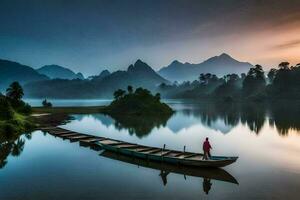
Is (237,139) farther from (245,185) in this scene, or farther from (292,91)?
(292,91)

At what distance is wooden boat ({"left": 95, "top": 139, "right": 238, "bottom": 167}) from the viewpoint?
79.2ft

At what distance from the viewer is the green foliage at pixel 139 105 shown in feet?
289

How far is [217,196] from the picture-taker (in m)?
19.1

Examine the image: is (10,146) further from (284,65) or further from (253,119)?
(284,65)

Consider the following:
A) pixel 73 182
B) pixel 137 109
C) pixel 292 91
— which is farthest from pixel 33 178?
pixel 292 91

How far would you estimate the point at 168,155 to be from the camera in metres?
Result: 27.4

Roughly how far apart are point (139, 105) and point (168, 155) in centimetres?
6287

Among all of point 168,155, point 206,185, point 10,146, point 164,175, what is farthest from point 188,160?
point 10,146

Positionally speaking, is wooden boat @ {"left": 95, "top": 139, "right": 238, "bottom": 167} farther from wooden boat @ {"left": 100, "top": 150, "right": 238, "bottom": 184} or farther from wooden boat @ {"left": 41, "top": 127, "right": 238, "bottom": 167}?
wooden boat @ {"left": 100, "top": 150, "right": 238, "bottom": 184}

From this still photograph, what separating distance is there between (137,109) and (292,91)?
4855 inches

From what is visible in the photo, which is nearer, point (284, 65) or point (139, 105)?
point (139, 105)

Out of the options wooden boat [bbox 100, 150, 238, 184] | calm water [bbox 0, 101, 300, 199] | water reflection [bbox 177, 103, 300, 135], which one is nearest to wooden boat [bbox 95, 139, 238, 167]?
wooden boat [bbox 100, 150, 238, 184]

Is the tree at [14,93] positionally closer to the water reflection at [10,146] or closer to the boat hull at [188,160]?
the water reflection at [10,146]

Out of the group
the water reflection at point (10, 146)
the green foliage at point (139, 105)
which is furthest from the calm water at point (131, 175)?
the green foliage at point (139, 105)
